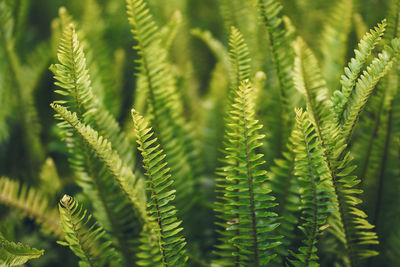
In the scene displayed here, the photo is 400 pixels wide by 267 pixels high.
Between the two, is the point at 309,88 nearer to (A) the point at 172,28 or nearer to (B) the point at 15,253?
→ (A) the point at 172,28

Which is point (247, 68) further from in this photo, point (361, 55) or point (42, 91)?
point (42, 91)

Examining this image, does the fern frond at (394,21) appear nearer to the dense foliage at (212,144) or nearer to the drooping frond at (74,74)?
the dense foliage at (212,144)

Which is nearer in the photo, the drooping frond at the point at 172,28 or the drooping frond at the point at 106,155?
the drooping frond at the point at 106,155

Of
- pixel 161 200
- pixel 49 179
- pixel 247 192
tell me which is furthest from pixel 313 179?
pixel 49 179

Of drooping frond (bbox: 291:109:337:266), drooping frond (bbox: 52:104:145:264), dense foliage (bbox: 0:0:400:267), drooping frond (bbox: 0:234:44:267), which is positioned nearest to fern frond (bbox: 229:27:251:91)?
dense foliage (bbox: 0:0:400:267)

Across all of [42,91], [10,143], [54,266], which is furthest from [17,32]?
[54,266]

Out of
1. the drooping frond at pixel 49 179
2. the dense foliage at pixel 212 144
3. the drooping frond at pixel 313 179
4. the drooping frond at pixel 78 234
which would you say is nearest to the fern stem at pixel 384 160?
the dense foliage at pixel 212 144
